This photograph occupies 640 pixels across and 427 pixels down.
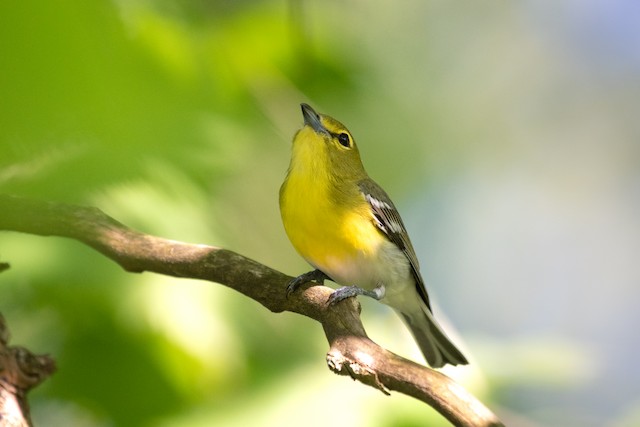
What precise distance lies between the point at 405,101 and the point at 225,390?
3.93 ft

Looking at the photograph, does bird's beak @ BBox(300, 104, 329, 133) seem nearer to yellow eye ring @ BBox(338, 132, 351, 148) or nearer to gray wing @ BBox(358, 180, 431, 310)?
yellow eye ring @ BBox(338, 132, 351, 148)

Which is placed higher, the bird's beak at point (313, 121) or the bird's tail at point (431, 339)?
the bird's beak at point (313, 121)

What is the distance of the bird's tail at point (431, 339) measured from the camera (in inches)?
146

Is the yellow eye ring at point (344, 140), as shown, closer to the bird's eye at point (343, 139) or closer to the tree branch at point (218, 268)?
the bird's eye at point (343, 139)

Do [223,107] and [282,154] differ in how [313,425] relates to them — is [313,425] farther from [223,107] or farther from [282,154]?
[223,107]

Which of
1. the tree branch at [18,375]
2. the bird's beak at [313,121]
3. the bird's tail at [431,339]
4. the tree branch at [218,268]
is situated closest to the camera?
the tree branch at [18,375]

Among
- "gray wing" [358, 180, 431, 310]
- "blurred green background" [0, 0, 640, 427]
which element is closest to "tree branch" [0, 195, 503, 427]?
"blurred green background" [0, 0, 640, 427]

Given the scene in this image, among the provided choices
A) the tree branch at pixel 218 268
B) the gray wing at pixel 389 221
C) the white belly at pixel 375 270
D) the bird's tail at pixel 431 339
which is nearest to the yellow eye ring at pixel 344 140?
the gray wing at pixel 389 221

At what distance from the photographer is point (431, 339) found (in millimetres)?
3955

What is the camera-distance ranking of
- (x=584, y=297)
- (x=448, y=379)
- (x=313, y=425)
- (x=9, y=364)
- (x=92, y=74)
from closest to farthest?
(x=92, y=74) < (x=448, y=379) < (x=9, y=364) < (x=313, y=425) < (x=584, y=297)

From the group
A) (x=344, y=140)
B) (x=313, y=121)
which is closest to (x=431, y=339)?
(x=344, y=140)

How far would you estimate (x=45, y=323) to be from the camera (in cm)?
257

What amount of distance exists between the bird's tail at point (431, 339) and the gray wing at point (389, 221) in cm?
13

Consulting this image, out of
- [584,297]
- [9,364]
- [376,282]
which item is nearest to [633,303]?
[584,297]
